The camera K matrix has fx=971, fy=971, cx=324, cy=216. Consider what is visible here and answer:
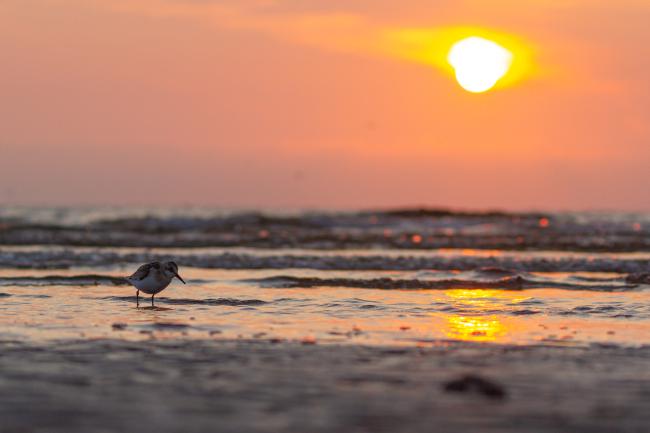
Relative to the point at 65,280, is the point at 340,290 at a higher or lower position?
lower

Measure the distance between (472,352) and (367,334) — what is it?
1.77 m

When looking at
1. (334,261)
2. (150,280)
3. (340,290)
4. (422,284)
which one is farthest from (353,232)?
(150,280)

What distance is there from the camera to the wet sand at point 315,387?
7754 mm

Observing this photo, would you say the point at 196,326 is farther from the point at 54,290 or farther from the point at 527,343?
the point at 54,290

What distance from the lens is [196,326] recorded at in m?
13.2

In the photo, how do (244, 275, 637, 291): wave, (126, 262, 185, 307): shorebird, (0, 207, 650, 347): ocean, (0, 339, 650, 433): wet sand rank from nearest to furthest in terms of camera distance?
(0, 339, 650, 433): wet sand, (0, 207, 650, 347): ocean, (126, 262, 185, 307): shorebird, (244, 275, 637, 291): wave

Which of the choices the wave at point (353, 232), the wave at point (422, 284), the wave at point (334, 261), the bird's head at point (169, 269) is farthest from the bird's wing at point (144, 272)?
the wave at point (353, 232)

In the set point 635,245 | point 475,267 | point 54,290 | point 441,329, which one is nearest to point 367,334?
point 441,329

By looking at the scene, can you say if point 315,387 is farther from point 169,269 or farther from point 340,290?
point 340,290

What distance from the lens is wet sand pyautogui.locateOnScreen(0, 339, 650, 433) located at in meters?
7.75

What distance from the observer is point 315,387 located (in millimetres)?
9031

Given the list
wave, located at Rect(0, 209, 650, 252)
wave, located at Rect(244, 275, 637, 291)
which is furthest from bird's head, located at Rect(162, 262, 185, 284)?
wave, located at Rect(0, 209, 650, 252)

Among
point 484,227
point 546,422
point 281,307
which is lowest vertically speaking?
point 546,422

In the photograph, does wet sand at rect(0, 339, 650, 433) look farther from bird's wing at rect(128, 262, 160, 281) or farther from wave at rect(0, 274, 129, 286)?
wave at rect(0, 274, 129, 286)
